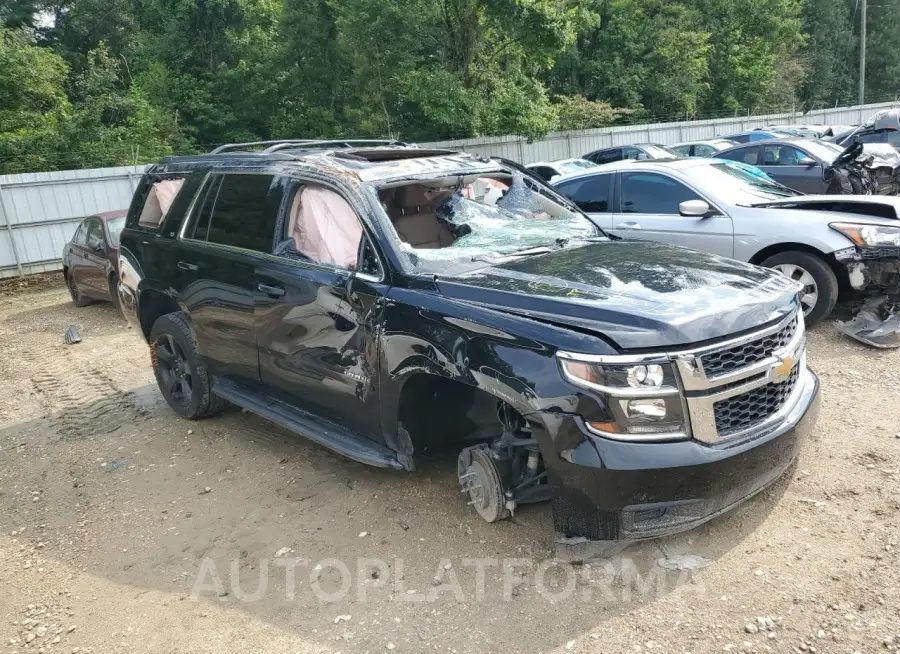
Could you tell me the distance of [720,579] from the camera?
314 centimetres

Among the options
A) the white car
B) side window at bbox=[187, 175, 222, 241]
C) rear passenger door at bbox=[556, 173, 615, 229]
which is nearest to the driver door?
rear passenger door at bbox=[556, 173, 615, 229]

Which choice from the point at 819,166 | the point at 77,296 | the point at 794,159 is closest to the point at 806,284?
the point at 819,166

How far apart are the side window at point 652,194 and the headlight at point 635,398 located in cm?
470

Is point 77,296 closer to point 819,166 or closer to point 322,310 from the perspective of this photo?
point 322,310

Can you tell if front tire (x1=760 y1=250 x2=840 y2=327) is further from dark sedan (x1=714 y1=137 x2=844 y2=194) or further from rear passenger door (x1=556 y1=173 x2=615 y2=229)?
dark sedan (x1=714 y1=137 x2=844 y2=194)

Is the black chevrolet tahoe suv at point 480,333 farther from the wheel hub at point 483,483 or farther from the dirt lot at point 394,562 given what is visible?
the dirt lot at point 394,562

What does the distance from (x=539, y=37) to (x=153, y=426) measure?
18112 millimetres

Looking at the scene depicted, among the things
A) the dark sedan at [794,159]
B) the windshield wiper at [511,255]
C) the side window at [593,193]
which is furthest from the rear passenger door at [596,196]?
the dark sedan at [794,159]

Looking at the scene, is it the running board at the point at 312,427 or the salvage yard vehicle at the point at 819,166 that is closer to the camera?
the running board at the point at 312,427

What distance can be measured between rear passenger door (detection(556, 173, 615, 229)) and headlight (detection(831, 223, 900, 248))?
7.53ft

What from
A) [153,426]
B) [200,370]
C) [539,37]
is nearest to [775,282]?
[200,370]

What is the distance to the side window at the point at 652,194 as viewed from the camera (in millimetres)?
7293

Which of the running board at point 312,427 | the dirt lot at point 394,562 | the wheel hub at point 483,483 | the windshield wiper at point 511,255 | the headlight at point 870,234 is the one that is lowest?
the dirt lot at point 394,562

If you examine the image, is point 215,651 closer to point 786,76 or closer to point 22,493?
point 22,493
